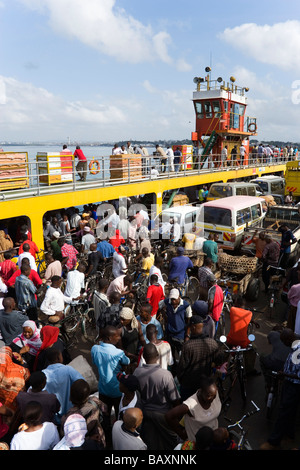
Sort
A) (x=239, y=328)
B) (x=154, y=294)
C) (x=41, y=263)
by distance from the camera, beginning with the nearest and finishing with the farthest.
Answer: (x=239, y=328) < (x=154, y=294) < (x=41, y=263)

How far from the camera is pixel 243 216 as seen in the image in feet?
36.4

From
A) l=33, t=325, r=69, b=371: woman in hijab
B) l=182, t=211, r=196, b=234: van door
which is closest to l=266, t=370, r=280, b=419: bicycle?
l=33, t=325, r=69, b=371: woman in hijab

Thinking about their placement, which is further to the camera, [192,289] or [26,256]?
[192,289]

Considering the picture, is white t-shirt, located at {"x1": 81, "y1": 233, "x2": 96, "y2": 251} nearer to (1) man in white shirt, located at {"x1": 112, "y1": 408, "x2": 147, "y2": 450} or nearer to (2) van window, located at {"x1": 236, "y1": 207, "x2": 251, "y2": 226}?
(2) van window, located at {"x1": 236, "y1": 207, "x2": 251, "y2": 226}

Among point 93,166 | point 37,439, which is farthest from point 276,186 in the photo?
point 37,439

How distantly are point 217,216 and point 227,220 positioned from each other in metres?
0.38

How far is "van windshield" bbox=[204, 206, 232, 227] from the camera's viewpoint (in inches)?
419

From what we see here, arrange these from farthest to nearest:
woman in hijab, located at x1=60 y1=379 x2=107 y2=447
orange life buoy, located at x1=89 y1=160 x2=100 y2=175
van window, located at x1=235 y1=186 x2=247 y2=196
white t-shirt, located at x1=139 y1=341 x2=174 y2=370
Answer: van window, located at x1=235 y1=186 x2=247 y2=196 → orange life buoy, located at x1=89 y1=160 x2=100 y2=175 → white t-shirt, located at x1=139 y1=341 x2=174 y2=370 → woman in hijab, located at x1=60 y1=379 x2=107 y2=447

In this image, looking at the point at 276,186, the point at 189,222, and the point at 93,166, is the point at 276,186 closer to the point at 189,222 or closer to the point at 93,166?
the point at 189,222

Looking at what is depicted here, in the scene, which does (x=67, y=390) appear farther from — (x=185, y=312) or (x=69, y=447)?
(x=185, y=312)

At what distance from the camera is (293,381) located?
4.19 m

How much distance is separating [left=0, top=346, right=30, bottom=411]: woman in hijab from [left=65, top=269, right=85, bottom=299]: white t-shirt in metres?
2.68
